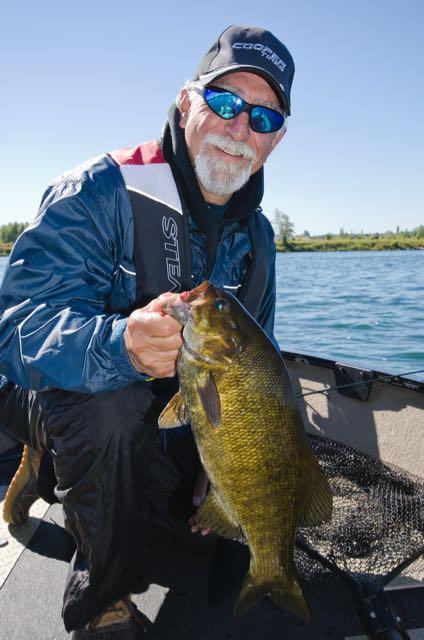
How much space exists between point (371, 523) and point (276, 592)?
124 cm

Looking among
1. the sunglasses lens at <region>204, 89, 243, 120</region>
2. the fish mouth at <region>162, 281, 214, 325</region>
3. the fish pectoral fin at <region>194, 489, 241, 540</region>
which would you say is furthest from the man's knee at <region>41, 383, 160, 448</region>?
the sunglasses lens at <region>204, 89, 243, 120</region>

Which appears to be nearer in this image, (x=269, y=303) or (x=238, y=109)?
(x=238, y=109)

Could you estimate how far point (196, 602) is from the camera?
2.92m

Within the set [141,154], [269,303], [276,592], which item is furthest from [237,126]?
[276,592]

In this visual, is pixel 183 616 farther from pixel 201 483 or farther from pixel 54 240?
pixel 54 240

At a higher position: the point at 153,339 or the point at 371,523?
the point at 153,339

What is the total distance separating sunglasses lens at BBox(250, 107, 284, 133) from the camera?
11.2 ft

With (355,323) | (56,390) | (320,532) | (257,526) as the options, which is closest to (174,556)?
(320,532)

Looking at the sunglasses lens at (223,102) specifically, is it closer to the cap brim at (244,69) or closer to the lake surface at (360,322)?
the cap brim at (244,69)

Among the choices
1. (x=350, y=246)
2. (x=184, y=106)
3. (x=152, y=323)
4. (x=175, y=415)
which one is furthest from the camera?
(x=350, y=246)

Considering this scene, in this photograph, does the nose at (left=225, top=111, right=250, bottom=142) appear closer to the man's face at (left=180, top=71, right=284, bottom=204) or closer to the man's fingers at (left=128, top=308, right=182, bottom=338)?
the man's face at (left=180, top=71, right=284, bottom=204)

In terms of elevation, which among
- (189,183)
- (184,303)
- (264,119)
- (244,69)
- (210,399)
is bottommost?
(210,399)

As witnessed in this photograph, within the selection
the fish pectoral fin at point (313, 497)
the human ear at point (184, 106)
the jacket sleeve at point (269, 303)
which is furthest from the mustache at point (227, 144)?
the fish pectoral fin at point (313, 497)

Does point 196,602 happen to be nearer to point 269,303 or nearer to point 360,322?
point 269,303
